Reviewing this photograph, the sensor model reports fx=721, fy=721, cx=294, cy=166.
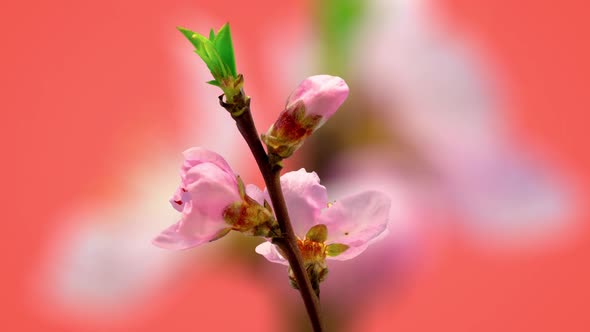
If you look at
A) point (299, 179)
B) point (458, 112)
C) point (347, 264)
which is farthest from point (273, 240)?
point (458, 112)

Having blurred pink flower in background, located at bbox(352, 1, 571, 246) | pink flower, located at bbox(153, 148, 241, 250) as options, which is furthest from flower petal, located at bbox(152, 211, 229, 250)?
blurred pink flower in background, located at bbox(352, 1, 571, 246)

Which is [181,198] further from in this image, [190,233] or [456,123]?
[456,123]

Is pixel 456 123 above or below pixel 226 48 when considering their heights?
above

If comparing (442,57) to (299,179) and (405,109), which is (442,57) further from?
(299,179)

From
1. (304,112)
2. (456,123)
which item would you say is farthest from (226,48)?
(456,123)

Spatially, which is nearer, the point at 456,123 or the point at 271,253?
the point at 271,253

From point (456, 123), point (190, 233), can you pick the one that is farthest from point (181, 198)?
point (456, 123)
